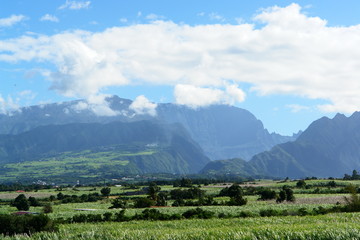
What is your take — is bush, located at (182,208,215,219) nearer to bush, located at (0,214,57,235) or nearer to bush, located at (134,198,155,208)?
bush, located at (0,214,57,235)

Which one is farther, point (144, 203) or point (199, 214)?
point (144, 203)

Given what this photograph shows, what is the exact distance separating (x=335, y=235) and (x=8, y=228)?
38.0 metres

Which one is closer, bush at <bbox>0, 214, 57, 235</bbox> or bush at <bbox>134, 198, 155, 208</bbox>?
bush at <bbox>0, 214, 57, 235</bbox>

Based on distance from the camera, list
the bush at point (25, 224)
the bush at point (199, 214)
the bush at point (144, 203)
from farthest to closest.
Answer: the bush at point (144, 203) < the bush at point (199, 214) < the bush at point (25, 224)

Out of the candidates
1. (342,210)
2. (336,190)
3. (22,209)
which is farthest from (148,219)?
(336,190)

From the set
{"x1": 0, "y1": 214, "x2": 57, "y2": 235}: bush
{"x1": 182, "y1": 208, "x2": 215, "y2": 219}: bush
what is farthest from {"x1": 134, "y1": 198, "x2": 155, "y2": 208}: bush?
{"x1": 0, "y1": 214, "x2": 57, "y2": 235}: bush

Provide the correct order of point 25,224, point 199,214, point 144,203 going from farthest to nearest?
point 144,203 < point 199,214 < point 25,224

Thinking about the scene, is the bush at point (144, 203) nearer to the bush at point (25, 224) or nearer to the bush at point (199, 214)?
the bush at point (199, 214)

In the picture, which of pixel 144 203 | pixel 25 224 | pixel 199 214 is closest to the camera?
pixel 25 224

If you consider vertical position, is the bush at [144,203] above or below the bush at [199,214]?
below

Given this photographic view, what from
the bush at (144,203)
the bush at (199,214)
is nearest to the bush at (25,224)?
the bush at (199,214)

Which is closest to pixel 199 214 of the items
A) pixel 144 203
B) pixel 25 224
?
pixel 25 224

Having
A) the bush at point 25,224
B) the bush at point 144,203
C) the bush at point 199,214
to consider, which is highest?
the bush at point 25,224

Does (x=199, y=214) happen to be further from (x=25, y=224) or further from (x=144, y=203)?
(x=144, y=203)
